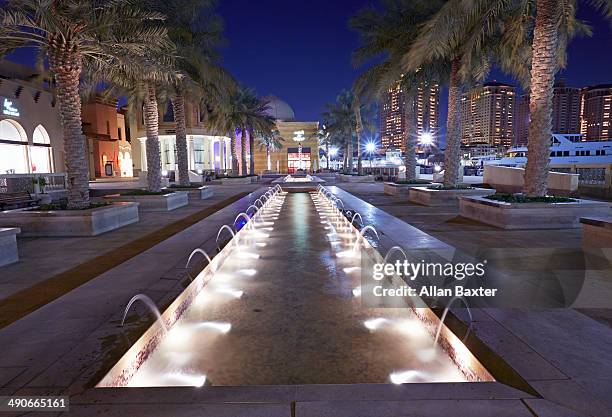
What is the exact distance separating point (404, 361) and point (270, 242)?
601cm

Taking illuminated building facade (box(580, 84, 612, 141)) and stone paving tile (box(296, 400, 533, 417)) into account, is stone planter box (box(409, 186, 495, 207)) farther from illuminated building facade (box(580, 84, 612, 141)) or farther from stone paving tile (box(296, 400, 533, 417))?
illuminated building facade (box(580, 84, 612, 141))

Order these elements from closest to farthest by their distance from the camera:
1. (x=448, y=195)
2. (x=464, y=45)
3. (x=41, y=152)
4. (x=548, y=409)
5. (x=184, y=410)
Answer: (x=548, y=409) < (x=184, y=410) < (x=464, y=45) < (x=448, y=195) < (x=41, y=152)


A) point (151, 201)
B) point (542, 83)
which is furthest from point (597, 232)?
point (151, 201)

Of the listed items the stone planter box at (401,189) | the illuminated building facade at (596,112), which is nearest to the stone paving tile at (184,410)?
the stone planter box at (401,189)

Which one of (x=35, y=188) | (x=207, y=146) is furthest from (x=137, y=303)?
(x=207, y=146)

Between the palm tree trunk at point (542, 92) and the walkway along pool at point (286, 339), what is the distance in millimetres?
7034

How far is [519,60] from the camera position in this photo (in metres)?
15.2

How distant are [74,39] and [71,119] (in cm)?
221

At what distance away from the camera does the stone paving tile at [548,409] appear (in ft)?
9.07

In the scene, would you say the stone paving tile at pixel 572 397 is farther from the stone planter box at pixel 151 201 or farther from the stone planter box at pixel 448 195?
the stone planter box at pixel 151 201

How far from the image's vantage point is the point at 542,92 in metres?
10.8

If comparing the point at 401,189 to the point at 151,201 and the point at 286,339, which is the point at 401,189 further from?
the point at 286,339

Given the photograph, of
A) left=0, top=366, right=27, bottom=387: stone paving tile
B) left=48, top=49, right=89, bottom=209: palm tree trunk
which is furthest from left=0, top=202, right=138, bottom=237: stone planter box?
left=0, top=366, right=27, bottom=387: stone paving tile

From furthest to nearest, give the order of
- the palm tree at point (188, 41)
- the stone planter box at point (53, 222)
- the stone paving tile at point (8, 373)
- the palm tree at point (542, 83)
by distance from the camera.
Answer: the palm tree at point (188, 41), the palm tree at point (542, 83), the stone planter box at point (53, 222), the stone paving tile at point (8, 373)
